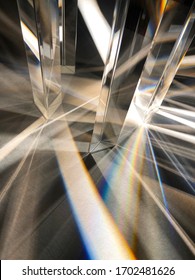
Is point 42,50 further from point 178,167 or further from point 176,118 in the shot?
point 176,118

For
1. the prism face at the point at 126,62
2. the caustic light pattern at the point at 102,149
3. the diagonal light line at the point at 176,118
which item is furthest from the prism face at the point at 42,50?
the diagonal light line at the point at 176,118

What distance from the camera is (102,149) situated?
1.07 meters

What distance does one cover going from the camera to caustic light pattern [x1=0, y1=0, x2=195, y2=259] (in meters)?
0.70

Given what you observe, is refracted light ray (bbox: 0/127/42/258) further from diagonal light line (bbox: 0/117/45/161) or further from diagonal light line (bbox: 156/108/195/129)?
diagonal light line (bbox: 156/108/195/129)

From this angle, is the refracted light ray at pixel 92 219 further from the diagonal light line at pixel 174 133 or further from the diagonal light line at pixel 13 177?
the diagonal light line at pixel 174 133

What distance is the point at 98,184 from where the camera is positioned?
2.89ft

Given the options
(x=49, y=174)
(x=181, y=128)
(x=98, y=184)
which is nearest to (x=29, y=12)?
(x=49, y=174)

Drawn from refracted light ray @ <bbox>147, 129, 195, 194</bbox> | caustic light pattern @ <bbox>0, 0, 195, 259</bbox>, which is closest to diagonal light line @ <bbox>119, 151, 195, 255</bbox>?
caustic light pattern @ <bbox>0, 0, 195, 259</bbox>

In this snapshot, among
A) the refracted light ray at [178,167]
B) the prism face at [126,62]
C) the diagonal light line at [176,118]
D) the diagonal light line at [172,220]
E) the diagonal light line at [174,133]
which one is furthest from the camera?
the diagonal light line at [176,118]

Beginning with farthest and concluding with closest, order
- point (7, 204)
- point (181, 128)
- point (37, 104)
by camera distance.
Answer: point (181, 128) < point (37, 104) < point (7, 204)

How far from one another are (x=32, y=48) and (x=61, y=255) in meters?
0.96

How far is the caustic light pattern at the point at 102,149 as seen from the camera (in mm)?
698

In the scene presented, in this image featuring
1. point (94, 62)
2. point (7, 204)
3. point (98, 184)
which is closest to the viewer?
point (7, 204)

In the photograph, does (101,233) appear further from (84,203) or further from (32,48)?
(32,48)
